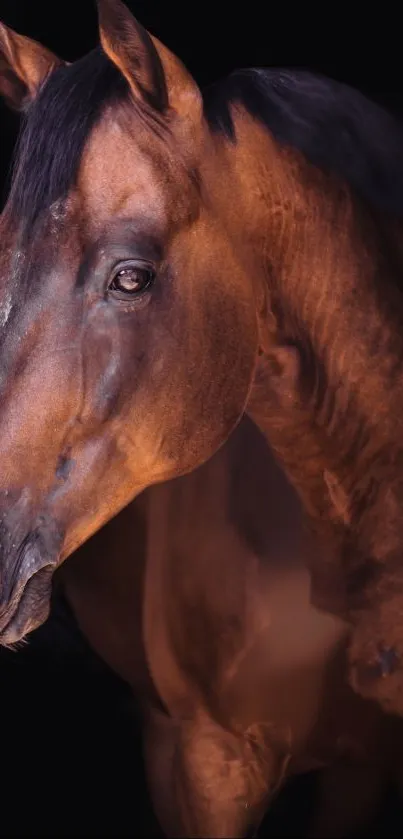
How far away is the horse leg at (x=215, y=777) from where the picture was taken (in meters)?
1.17

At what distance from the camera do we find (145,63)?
74 centimetres

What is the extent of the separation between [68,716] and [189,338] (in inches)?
38.2

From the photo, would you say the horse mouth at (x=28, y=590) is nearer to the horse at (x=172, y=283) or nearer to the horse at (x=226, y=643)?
the horse at (x=172, y=283)

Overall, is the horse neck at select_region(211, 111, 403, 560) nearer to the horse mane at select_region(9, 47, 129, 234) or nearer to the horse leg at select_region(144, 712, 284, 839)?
the horse mane at select_region(9, 47, 129, 234)

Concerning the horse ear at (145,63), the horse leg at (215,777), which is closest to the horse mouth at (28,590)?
the horse ear at (145,63)

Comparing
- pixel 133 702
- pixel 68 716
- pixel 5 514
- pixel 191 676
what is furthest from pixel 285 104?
pixel 68 716

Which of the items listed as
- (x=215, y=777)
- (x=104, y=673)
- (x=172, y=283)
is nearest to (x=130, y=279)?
(x=172, y=283)

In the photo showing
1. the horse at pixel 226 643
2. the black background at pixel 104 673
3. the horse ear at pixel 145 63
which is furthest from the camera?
the black background at pixel 104 673

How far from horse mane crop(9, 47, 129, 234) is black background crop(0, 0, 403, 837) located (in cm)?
60

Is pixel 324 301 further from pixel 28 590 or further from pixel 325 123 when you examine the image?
pixel 28 590

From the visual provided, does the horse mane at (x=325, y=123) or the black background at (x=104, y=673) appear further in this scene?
the black background at (x=104, y=673)

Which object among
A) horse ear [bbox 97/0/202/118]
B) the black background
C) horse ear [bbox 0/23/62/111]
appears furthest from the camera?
the black background

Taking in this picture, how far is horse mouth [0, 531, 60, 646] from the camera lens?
0.75 meters

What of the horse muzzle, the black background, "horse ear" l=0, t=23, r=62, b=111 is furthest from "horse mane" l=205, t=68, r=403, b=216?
the black background
